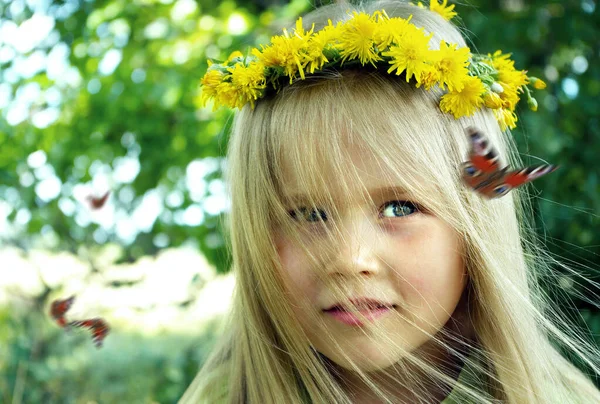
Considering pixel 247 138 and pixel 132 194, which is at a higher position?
pixel 247 138

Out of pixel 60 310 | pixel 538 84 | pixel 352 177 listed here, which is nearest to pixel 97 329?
pixel 60 310

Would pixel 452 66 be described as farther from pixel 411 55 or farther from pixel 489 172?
pixel 489 172

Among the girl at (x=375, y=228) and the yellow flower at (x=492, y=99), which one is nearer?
the girl at (x=375, y=228)

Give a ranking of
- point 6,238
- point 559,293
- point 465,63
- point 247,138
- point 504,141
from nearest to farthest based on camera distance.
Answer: point 465,63 < point 247,138 < point 504,141 < point 559,293 < point 6,238

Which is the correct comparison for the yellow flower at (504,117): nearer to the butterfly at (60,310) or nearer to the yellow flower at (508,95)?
the yellow flower at (508,95)

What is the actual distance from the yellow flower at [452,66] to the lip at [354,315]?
0.51 meters

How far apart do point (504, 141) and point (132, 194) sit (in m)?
2.07

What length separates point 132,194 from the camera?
3.33 m

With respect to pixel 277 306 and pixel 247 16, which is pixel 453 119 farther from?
pixel 247 16

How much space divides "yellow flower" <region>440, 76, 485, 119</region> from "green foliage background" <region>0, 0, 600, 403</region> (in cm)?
104

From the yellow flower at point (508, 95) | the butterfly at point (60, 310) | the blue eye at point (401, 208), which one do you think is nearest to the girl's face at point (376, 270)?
the blue eye at point (401, 208)

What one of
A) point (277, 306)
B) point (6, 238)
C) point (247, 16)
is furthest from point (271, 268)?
point (6, 238)

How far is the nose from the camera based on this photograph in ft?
4.71

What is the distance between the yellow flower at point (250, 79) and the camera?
62.2 inches
